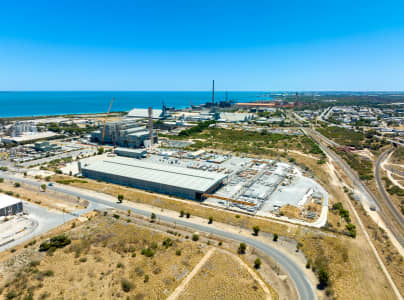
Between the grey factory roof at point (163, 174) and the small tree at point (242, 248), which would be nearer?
the small tree at point (242, 248)

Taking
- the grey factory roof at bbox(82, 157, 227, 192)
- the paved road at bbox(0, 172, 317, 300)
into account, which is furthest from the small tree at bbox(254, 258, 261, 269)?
the grey factory roof at bbox(82, 157, 227, 192)

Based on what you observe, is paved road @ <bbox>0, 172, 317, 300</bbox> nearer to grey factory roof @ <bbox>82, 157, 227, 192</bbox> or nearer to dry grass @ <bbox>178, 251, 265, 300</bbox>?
dry grass @ <bbox>178, 251, 265, 300</bbox>

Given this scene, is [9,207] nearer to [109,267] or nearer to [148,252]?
[109,267]

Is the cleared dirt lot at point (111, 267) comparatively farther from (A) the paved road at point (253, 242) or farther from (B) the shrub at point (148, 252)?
(A) the paved road at point (253, 242)

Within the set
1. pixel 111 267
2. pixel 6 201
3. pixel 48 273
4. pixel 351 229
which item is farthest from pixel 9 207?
pixel 351 229

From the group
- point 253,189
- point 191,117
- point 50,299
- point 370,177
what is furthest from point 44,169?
point 191,117

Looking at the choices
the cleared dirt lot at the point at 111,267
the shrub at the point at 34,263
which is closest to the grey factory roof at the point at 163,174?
the cleared dirt lot at the point at 111,267

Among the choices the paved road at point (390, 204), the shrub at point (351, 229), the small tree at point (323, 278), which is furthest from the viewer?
the paved road at point (390, 204)

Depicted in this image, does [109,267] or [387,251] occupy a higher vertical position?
[109,267]
